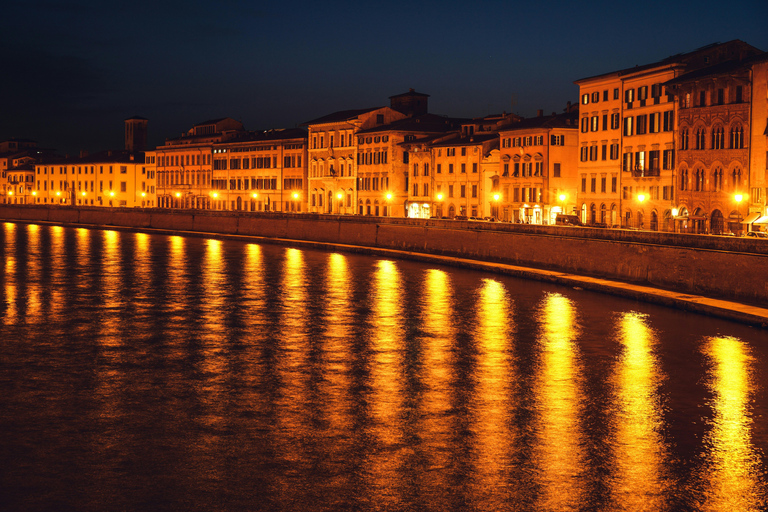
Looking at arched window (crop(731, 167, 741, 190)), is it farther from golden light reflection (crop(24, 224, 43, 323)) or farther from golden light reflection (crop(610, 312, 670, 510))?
golden light reflection (crop(24, 224, 43, 323))

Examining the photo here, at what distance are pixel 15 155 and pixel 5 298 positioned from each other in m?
135

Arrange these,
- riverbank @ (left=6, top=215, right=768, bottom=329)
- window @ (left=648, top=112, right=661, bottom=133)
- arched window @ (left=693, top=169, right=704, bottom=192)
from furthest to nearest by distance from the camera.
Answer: window @ (left=648, top=112, right=661, bottom=133) < arched window @ (left=693, top=169, right=704, bottom=192) < riverbank @ (left=6, top=215, right=768, bottom=329)

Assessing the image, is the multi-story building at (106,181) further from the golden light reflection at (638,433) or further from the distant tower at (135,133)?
the golden light reflection at (638,433)

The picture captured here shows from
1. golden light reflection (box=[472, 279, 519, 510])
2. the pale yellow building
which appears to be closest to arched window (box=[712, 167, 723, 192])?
golden light reflection (box=[472, 279, 519, 510])

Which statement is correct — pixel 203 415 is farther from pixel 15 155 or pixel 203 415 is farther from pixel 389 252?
pixel 15 155

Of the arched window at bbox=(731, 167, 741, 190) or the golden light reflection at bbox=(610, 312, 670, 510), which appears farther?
the arched window at bbox=(731, 167, 741, 190)

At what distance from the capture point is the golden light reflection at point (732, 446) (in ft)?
28.6

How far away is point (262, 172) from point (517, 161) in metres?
39.7

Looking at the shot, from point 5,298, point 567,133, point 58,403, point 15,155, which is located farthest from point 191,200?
point 58,403

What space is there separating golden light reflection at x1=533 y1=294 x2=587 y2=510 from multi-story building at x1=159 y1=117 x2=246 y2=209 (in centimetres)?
9762

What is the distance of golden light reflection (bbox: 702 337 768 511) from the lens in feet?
28.6

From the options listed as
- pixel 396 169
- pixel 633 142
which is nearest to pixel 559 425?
pixel 633 142

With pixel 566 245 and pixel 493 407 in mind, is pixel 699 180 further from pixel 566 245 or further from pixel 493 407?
pixel 493 407

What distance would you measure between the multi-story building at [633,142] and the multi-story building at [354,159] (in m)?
25.5
